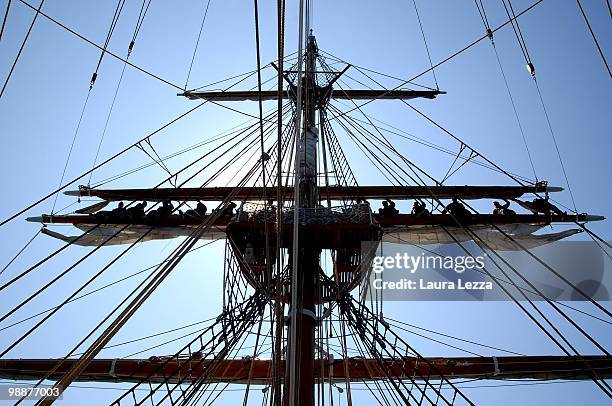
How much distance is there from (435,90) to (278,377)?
35.5 feet

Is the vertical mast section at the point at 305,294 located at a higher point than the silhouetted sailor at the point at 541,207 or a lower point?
lower

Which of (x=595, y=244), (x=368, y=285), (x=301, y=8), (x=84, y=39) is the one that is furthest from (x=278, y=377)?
(x=595, y=244)

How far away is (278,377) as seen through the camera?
3803 millimetres

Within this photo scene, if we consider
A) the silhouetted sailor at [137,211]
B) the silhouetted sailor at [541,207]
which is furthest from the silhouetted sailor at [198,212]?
the silhouetted sailor at [541,207]

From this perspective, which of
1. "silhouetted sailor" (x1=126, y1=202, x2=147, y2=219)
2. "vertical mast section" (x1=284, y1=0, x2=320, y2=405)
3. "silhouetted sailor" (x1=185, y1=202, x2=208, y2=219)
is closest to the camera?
"vertical mast section" (x1=284, y1=0, x2=320, y2=405)

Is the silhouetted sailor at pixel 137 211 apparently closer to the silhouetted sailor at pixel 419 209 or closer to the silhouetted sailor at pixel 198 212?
the silhouetted sailor at pixel 198 212

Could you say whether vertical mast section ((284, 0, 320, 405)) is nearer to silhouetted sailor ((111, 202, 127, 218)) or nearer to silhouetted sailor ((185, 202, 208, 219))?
silhouetted sailor ((185, 202, 208, 219))

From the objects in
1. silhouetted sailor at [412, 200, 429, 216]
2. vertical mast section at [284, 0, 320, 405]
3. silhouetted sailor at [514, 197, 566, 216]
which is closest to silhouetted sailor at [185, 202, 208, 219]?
vertical mast section at [284, 0, 320, 405]

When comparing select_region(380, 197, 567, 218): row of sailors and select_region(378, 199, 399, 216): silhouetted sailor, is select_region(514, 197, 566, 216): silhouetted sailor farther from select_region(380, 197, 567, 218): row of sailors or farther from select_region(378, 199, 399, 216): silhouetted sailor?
select_region(378, 199, 399, 216): silhouetted sailor

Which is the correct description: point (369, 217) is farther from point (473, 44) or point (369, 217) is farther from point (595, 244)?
point (595, 244)

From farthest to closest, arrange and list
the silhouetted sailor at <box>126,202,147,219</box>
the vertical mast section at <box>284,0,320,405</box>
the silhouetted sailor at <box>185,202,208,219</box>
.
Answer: the silhouetted sailor at <box>126,202,147,219</box>, the silhouetted sailor at <box>185,202,208,219</box>, the vertical mast section at <box>284,0,320,405</box>

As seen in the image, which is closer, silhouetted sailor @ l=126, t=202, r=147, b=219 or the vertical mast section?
the vertical mast section

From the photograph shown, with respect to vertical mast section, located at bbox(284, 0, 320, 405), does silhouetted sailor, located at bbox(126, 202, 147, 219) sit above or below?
above

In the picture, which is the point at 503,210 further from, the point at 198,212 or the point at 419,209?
the point at 198,212
